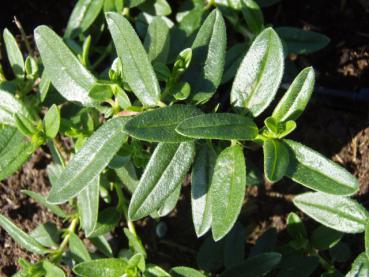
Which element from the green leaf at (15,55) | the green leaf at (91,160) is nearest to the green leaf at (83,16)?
the green leaf at (15,55)

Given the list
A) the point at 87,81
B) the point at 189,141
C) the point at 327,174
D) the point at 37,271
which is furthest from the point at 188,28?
the point at 37,271

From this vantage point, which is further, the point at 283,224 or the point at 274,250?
the point at 283,224

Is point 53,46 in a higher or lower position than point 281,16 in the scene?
higher

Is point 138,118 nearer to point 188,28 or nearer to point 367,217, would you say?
point 188,28

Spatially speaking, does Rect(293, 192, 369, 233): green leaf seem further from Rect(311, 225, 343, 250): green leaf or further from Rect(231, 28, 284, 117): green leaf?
Rect(231, 28, 284, 117): green leaf

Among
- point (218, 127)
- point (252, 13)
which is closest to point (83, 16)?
point (252, 13)

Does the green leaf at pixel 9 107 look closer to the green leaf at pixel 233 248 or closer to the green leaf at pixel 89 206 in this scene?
the green leaf at pixel 89 206
